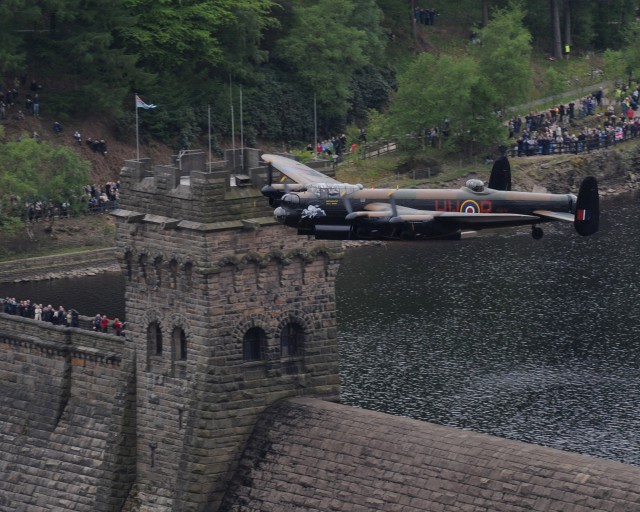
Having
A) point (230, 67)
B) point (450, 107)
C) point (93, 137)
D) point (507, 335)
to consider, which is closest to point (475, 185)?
point (507, 335)

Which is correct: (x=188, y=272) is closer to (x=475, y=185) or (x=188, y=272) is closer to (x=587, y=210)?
(x=475, y=185)

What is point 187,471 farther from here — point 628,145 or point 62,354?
point 628,145

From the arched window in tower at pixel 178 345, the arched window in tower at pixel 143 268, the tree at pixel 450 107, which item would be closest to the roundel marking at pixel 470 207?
the arched window in tower at pixel 178 345

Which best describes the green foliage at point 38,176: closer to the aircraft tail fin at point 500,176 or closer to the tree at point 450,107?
the tree at point 450,107

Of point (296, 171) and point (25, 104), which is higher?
point (296, 171)

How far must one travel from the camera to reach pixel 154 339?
98.1m

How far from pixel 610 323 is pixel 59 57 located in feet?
195

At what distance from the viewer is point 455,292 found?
146 m

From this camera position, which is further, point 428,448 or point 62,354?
point 62,354

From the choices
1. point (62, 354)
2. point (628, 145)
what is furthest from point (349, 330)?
point (628, 145)

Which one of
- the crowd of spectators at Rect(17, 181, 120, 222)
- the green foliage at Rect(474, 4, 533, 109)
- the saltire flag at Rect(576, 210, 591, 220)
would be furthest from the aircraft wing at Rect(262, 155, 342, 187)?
the green foliage at Rect(474, 4, 533, 109)

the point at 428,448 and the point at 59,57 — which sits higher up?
the point at 59,57

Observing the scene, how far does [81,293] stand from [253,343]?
58.4 metres

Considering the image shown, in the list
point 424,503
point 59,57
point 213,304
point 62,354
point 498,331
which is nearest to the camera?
point 424,503
